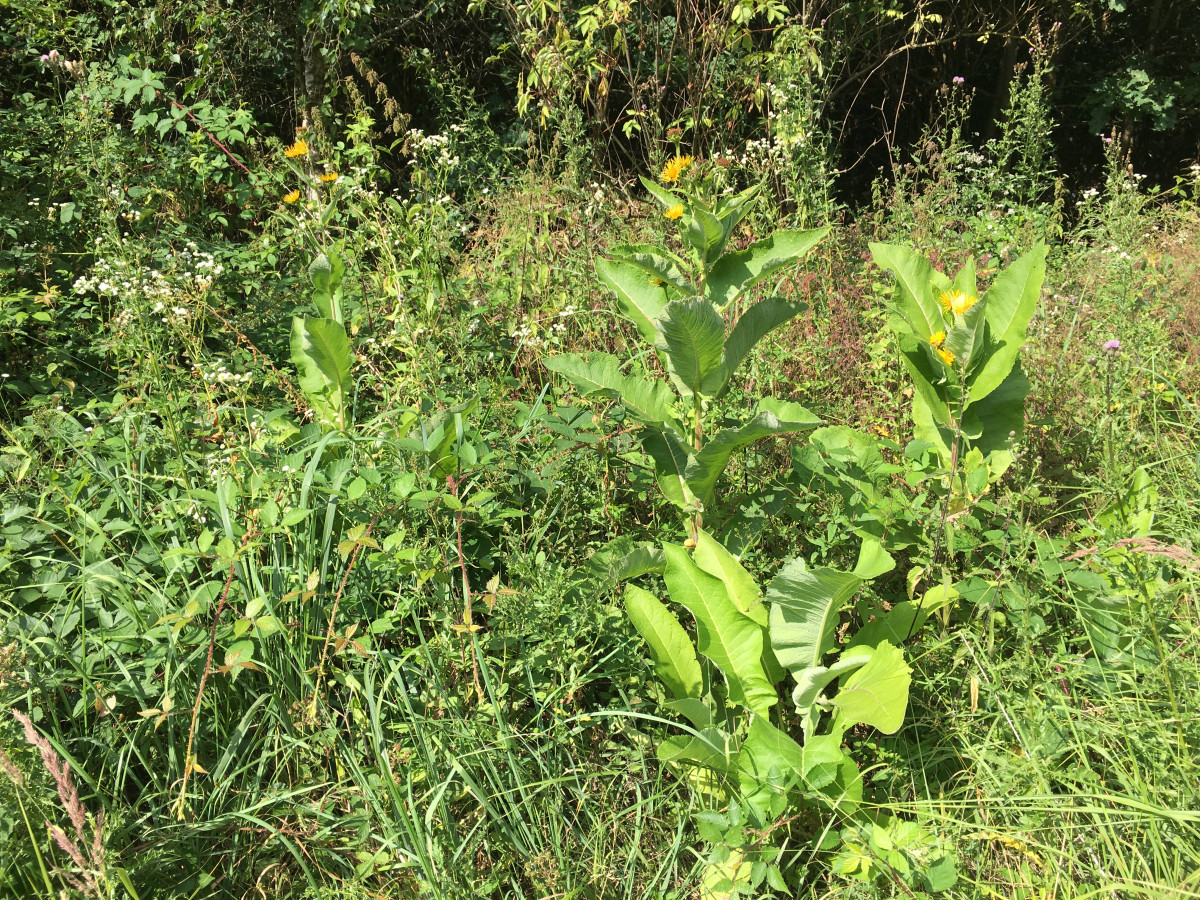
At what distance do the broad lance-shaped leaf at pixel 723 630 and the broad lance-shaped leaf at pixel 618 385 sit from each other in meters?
0.38

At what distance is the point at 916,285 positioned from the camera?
227cm

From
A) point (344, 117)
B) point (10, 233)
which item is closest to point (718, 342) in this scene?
point (10, 233)

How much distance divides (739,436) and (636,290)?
0.49 m

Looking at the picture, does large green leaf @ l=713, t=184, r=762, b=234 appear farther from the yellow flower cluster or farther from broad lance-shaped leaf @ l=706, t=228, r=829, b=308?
the yellow flower cluster

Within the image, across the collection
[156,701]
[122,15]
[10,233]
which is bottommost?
[156,701]

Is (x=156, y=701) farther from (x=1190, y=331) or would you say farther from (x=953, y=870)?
(x=1190, y=331)

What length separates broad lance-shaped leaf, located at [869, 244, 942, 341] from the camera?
2.26m

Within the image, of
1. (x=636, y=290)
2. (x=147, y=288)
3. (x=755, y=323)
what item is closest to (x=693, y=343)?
(x=755, y=323)

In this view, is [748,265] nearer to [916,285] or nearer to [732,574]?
[916,285]

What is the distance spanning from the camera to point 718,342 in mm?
2006

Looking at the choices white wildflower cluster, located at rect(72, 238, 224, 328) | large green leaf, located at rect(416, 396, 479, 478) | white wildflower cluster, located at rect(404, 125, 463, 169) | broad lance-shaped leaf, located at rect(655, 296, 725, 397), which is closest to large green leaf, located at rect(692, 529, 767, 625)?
broad lance-shaped leaf, located at rect(655, 296, 725, 397)

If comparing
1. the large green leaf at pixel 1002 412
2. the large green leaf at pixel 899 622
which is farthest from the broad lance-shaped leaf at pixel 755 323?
the large green leaf at pixel 899 622

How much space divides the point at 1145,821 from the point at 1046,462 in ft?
4.53

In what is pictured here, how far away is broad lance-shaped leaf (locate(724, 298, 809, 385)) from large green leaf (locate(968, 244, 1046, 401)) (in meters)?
0.60
